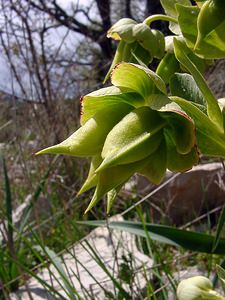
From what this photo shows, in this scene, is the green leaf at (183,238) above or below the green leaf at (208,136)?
below

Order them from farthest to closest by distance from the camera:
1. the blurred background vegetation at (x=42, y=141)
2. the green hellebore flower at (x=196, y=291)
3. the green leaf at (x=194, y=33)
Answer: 1. the blurred background vegetation at (x=42, y=141)
2. the green hellebore flower at (x=196, y=291)
3. the green leaf at (x=194, y=33)

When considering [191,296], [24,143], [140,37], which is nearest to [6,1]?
[24,143]

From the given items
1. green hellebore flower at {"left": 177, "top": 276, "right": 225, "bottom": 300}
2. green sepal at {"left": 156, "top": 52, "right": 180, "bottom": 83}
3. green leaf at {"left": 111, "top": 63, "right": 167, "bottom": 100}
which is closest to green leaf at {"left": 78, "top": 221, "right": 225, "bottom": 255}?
green hellebore flower at {"left": 177, "top": 276, "right": 225, "bottom": 300}

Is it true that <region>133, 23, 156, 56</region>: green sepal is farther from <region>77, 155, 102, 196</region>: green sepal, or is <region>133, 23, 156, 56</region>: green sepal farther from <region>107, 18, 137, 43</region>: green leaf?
<region>77, 155, 102, 196</region>: green sepal

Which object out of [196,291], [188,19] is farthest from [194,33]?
[196,291]

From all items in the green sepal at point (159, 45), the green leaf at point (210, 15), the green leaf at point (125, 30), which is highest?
the green leaf at point (125, 30)

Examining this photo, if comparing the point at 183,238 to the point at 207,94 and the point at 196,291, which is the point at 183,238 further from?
the point at 207,94

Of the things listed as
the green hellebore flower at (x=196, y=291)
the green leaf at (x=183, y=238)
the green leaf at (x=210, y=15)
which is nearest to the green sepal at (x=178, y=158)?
the green leaf at (x=210, y=15)

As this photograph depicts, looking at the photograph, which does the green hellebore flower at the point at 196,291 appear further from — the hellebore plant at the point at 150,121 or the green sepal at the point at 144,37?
the green sepal at the point at 144,37
